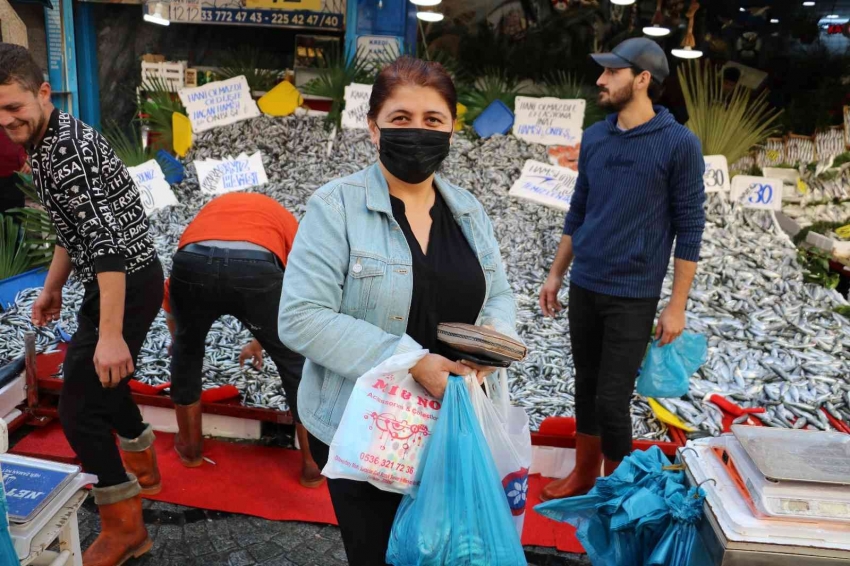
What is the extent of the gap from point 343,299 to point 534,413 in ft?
8.32

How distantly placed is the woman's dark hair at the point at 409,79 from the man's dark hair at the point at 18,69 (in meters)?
1.36

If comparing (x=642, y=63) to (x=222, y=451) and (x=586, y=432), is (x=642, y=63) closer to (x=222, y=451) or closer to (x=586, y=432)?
(x=586, y=432)

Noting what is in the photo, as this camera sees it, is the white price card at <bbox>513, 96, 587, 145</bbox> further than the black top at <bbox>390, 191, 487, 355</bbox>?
Yes

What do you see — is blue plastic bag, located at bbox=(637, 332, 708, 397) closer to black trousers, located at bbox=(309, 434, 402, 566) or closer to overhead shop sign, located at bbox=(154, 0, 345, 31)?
black trousers, located at bbox=(309, 434, 402, 566)

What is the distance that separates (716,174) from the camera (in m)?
5.86

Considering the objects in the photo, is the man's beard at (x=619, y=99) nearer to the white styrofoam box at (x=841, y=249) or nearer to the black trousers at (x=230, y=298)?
the black trousers at (x=230, y=298)

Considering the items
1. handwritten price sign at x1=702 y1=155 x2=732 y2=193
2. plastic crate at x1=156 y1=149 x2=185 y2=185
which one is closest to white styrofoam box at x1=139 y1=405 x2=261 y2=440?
plastic crate at x1=156 y1=149 x2=185 y2=185

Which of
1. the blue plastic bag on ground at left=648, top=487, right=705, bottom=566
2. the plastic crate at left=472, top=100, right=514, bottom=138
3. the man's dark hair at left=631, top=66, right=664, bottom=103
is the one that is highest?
the man's dark hair at left=631, top=66, right=664, bottom=103

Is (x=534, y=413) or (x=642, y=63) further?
(x=534, y=413)

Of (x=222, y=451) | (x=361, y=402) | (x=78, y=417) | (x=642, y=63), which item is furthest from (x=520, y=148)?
(x=361, y=402)

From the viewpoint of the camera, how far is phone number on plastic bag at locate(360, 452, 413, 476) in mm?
1592

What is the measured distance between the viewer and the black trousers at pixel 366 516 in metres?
1.77

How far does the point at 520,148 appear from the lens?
6.24m

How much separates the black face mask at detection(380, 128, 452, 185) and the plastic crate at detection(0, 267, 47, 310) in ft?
14.3
